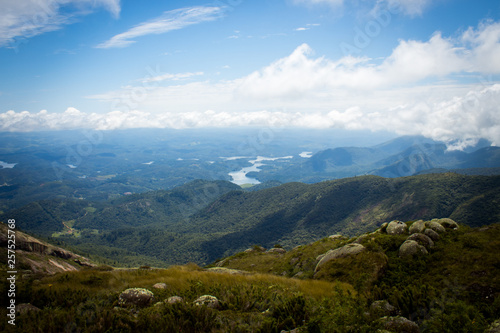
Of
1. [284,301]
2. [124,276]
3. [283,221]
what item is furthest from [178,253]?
[284,301]

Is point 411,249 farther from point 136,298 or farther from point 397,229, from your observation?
point 136,298

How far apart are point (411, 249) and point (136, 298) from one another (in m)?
15.8

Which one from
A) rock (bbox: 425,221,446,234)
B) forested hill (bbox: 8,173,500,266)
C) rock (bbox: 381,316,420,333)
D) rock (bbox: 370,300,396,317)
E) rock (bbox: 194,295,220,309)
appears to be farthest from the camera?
forested hill (bbox: 8,173,500,266)

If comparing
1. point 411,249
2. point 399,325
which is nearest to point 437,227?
point 411,249

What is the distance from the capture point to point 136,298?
1020 cm

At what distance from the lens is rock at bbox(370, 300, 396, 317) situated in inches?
331

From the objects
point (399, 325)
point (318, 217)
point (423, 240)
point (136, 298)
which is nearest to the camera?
point (399, 325)

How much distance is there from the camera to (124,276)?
15219mm

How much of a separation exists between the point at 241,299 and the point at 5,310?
9275mm

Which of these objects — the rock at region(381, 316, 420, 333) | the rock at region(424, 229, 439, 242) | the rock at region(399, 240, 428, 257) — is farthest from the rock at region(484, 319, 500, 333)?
the rock at region(424, 229, 439, 242)

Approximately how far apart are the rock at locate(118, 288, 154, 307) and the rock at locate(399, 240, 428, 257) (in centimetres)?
1478

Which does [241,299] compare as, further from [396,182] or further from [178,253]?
[396,182]

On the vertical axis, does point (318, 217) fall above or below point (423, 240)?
below

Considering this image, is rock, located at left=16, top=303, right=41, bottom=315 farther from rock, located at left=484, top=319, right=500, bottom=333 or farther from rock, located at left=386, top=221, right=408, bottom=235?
rock, located at left=386, top=221, right=408, bottom=235
